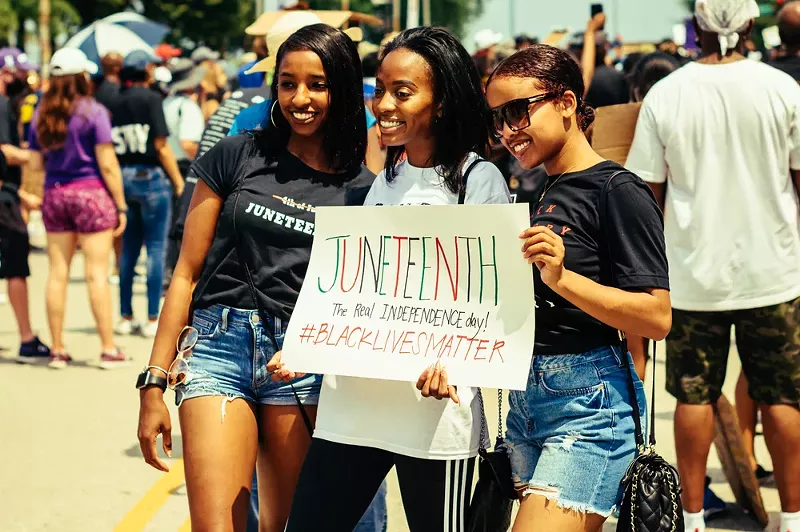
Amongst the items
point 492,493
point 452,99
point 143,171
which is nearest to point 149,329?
point 143,171

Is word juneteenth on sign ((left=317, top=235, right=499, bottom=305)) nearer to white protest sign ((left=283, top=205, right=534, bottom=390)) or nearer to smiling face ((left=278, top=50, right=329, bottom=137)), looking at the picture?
white protest sign ((left=283, top=205, right=534, bottom=390))

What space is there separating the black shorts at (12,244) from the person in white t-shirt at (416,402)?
6742 mm

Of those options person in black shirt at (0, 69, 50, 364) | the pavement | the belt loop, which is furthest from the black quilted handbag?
person in black shirt at (0, 69, 50, 364)

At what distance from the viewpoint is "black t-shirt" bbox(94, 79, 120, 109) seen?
10.3m

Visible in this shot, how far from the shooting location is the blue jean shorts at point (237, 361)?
3.56 m

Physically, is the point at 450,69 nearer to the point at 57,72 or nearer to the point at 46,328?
the point at 57,72

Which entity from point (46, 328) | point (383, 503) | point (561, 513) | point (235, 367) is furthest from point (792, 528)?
point (46, 328)

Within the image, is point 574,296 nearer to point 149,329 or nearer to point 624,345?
point 624,345

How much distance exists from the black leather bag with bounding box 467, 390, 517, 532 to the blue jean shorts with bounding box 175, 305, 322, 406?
0.66m

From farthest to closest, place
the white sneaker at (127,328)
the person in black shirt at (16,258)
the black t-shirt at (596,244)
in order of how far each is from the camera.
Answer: the white sneaker at (127,328), the person in black shirt at (16,258), the black t-shirt at (596,244)

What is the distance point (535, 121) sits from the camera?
10.2 ft

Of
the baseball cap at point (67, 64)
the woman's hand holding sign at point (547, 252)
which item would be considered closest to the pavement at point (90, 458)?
the baseball cap at point (67, 64)

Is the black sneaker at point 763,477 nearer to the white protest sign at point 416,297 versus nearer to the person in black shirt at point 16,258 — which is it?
the white protest sign at point 416,297

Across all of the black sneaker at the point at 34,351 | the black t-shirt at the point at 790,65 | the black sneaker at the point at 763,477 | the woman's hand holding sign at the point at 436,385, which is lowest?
the black sneaker at the point at 34,351
